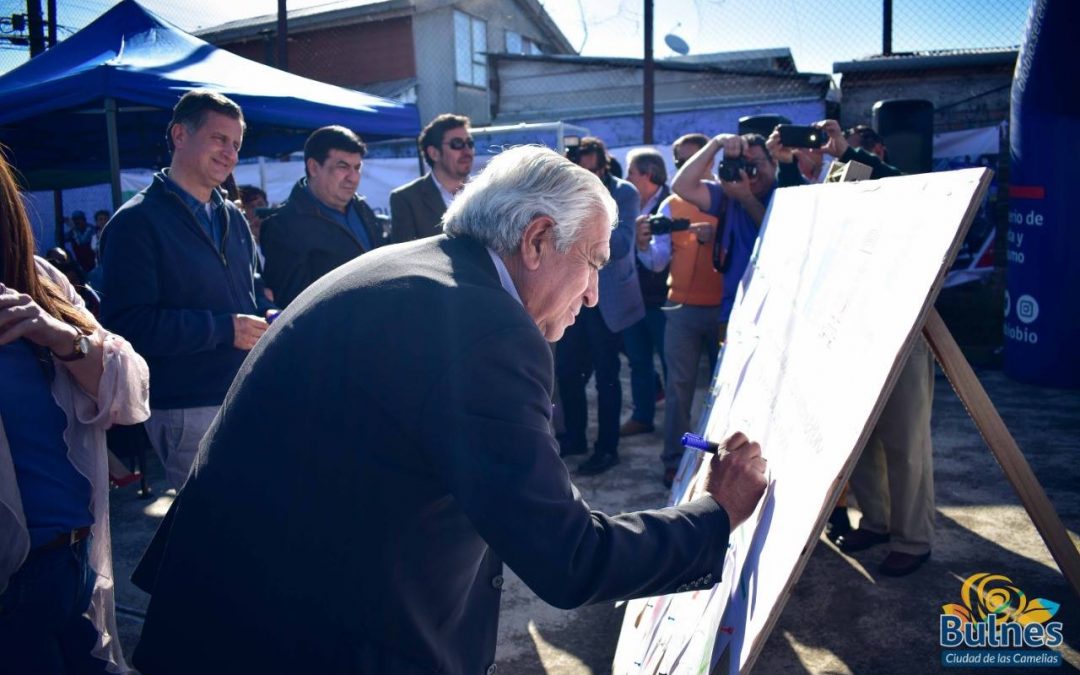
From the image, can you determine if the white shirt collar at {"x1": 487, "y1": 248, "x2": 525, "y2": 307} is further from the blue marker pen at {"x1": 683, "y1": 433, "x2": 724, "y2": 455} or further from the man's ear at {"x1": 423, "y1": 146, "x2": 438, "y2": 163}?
the man's ear at {"x1": 423, "y1": 146, "x2": 438, "y2": 163}

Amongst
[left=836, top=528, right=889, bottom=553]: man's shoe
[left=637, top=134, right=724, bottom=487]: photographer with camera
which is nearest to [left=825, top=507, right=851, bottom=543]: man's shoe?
[left=836, top=528, right=889, bottom=553]: man's shoe

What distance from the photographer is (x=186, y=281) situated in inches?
110

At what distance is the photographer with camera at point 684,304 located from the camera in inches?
177

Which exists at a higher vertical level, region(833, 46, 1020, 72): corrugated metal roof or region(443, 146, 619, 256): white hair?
region(833, 46, 1020, 72): corrugated metal roof

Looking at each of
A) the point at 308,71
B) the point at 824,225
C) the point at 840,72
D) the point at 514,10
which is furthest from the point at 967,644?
the point at 514,10

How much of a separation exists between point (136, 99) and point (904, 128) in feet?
19.3

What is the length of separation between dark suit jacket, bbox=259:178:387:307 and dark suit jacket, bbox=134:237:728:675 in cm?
259

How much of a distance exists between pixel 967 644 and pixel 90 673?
263 centimetres

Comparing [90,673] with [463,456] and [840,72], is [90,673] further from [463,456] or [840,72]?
[840,72]

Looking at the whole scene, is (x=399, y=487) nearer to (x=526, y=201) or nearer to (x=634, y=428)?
(x=526, y=201)

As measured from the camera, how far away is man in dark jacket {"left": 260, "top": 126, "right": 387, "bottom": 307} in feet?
12.8

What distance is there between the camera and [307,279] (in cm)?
391

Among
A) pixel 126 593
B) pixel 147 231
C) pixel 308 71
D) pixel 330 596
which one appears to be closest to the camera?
pixel 330 596

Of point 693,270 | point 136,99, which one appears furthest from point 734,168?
point 136,99
